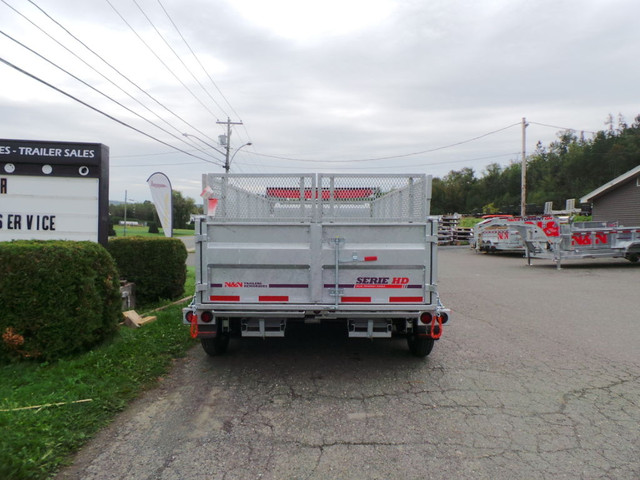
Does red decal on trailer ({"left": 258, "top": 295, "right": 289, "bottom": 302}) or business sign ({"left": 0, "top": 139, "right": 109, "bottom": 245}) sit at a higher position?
business sign ({"left": 0, "top": 139, "right": 109, "bottom": 245})

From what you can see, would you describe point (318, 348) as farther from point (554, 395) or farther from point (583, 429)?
point (583, 429)

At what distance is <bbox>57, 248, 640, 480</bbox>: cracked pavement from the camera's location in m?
3.09

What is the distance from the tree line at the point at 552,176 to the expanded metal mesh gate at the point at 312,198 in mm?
49952

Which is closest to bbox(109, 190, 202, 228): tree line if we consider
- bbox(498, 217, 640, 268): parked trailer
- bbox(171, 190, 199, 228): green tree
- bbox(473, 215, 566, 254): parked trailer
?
bbox(171, 190, 199, 228): green tree

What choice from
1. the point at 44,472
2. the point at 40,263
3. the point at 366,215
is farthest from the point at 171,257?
the point at 44,472

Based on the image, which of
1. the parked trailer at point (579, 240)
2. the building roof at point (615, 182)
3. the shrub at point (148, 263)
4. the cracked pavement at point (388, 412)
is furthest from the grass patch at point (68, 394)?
the building roof at point (615, 182)

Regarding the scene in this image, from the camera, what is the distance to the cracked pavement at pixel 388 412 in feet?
10.1

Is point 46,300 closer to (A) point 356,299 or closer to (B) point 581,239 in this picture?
(A) point 356,299

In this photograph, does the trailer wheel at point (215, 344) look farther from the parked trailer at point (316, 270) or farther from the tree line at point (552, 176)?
the tree line at point (552, 176)

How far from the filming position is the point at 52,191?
22.2 feet

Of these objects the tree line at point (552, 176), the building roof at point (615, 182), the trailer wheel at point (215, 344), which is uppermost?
the tree line at point (552, 176)

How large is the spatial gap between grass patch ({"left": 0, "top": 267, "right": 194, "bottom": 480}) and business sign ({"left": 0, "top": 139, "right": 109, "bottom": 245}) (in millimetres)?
1921

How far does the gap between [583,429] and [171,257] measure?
23.3 feet

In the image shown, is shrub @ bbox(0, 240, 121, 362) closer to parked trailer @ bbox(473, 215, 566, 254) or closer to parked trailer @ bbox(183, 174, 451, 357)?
parked trailer @ bbox(183, 174, 451, 357)
